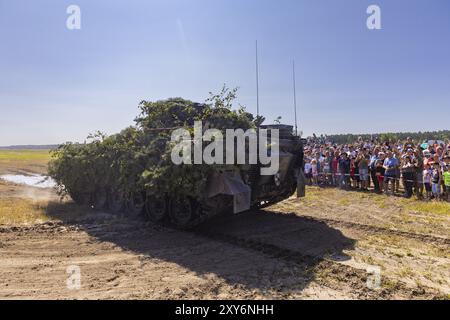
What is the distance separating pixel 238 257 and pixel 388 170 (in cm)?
900

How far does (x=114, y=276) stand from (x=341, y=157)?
12100 millimetres

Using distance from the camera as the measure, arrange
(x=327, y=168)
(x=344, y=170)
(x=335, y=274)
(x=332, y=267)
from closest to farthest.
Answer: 1. (x=335, y=274)
2. (x=332, y=267)
3. (x=344, y=170)
4. (x=327, y=168)

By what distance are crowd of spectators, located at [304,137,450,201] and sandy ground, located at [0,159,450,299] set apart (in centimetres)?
186

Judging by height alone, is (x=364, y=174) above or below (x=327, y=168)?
below

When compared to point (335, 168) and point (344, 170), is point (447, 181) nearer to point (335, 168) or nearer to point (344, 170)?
point (344, 170)

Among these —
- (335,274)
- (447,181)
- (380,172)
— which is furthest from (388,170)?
(335,274)

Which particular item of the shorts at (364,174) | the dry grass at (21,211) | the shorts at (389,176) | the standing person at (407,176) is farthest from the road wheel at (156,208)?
the shorts at (364,174)

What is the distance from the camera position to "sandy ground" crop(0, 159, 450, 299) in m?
5.71

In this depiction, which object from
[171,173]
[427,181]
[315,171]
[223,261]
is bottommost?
[223,261]

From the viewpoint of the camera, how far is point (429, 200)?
12.5 meters

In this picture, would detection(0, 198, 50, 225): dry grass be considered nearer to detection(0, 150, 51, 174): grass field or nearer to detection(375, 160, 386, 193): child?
detection(0, 150, 51, 174): grass field

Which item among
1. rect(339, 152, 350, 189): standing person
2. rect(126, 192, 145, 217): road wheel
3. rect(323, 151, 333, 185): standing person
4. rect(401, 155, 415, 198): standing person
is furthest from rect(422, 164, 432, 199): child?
rect(126, 192, 145, 217): road wheel

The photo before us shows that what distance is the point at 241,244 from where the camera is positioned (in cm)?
820

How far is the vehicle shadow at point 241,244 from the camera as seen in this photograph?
6.38 metres
